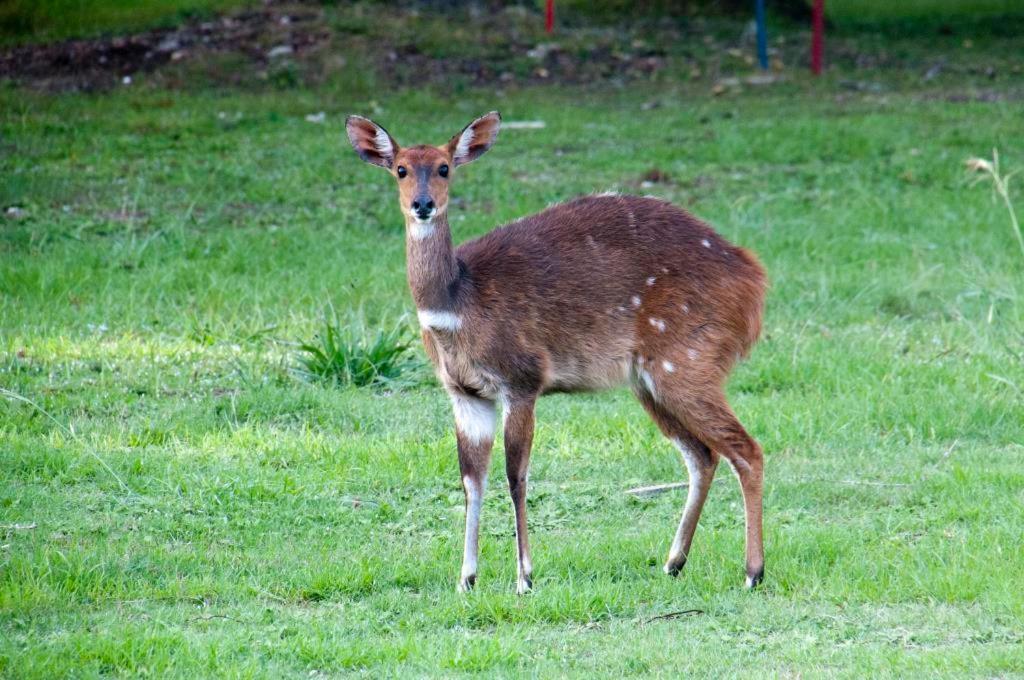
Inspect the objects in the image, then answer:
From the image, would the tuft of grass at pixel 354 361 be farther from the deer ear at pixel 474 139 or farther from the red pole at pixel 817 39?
A: the red pole at pixel 817 39

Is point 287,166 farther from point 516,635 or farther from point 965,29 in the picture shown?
point 965,29

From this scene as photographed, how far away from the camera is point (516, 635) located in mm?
4734

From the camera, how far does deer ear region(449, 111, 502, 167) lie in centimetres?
544

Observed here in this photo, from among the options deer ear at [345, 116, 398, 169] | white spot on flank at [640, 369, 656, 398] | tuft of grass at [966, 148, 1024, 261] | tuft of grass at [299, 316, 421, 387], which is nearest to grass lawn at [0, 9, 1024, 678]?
tuft of grass at [299, 316, 421, 387]

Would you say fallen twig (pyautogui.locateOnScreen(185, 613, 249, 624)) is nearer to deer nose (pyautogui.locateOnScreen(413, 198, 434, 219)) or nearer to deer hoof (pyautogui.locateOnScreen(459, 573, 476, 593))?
deer hoof (pyautogui.locateOnScreen(459, 573, 476, 593))

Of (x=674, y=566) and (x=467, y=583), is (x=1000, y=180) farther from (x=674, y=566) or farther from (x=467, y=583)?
(x=467, y=583)

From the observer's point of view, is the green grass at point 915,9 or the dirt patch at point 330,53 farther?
the green grass at point 915,9

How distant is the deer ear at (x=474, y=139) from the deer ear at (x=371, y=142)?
231 mm

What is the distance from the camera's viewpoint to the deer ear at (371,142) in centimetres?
539

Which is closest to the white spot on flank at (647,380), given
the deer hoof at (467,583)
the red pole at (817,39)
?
the deer hoof at (467,583)

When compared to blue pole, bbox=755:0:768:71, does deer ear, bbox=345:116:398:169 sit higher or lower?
higher

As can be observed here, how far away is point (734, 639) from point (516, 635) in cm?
70

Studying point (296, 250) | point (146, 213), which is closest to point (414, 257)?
point (296, 250)

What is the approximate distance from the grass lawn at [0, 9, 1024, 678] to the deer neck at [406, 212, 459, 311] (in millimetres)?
980
